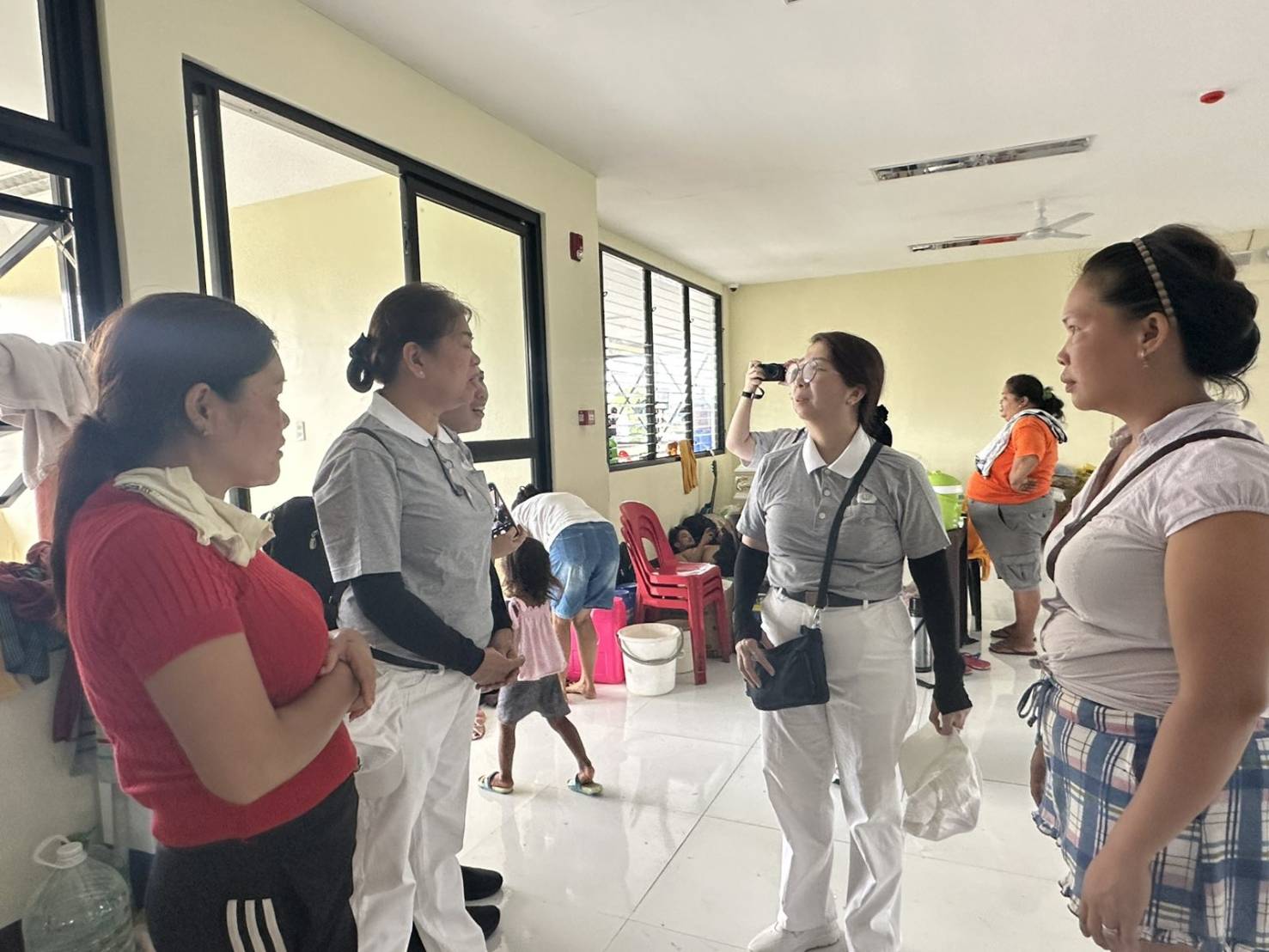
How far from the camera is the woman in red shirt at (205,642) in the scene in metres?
0.74

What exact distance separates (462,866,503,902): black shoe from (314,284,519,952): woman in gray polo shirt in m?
0.50

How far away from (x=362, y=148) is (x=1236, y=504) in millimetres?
2725

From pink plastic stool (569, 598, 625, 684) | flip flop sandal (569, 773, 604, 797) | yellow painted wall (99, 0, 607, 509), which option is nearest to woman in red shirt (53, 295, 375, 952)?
yellow painted wall (99, 0, 607, 509)

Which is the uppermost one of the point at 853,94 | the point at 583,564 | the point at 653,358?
the point at 853,94

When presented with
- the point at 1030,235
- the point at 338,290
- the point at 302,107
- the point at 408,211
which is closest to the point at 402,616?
the point at 302,107

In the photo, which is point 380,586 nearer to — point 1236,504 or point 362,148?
point 1236,504

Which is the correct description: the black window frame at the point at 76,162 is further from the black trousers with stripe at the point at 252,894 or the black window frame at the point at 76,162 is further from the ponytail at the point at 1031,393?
the ponytail at the point at 1031,393

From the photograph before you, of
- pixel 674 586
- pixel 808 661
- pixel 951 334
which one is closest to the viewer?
pixel 808 661

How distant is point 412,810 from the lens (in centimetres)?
139

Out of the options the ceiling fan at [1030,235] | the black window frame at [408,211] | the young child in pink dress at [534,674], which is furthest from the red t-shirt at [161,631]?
the ceiling fan at [1030,235]

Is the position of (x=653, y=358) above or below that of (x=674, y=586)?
above

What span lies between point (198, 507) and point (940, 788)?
1.58m

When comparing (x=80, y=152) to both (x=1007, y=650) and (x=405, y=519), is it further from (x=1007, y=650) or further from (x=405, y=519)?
(x=1007, y=650)

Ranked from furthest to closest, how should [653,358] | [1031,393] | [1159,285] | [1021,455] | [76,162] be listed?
[653,358] < [1031,393] < [1021,455] < [76,162] < [1159,285]
